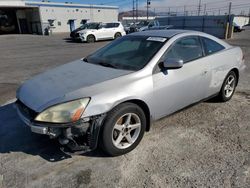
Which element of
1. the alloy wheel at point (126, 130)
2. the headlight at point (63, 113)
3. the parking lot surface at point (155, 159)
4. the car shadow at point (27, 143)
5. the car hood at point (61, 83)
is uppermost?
the car hood at point (61, 83)

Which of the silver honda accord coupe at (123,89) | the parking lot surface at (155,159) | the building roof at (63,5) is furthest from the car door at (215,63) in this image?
the building roof at (63,5)

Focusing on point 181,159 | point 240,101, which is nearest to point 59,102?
point 181,159

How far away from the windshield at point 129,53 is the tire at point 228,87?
1737 millimetres

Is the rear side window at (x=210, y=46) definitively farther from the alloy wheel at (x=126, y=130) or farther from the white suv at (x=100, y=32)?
the white suv at (x=100, y=32)

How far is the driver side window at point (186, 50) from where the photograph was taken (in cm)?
342

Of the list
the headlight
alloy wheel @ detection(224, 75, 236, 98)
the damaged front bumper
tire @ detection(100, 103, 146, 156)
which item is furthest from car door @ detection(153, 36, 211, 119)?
the headlight

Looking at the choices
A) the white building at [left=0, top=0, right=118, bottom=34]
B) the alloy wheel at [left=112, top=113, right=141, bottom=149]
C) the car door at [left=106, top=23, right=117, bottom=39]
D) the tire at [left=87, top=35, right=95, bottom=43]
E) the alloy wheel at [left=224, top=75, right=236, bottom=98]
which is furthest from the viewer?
the white building at [left=0, top=0, right=118, bottom=34]

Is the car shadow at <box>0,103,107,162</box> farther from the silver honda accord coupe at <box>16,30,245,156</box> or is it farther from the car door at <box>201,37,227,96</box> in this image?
the car door at <box>201,37,227,96</box>

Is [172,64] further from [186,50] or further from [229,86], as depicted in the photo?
[229,86]

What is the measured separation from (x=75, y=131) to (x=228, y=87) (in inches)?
133

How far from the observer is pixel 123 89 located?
2803mm

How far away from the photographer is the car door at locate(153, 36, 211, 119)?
319cm

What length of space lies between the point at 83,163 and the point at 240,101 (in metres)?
3.53

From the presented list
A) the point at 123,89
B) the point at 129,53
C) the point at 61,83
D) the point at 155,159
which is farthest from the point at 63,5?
the point at 155,159
